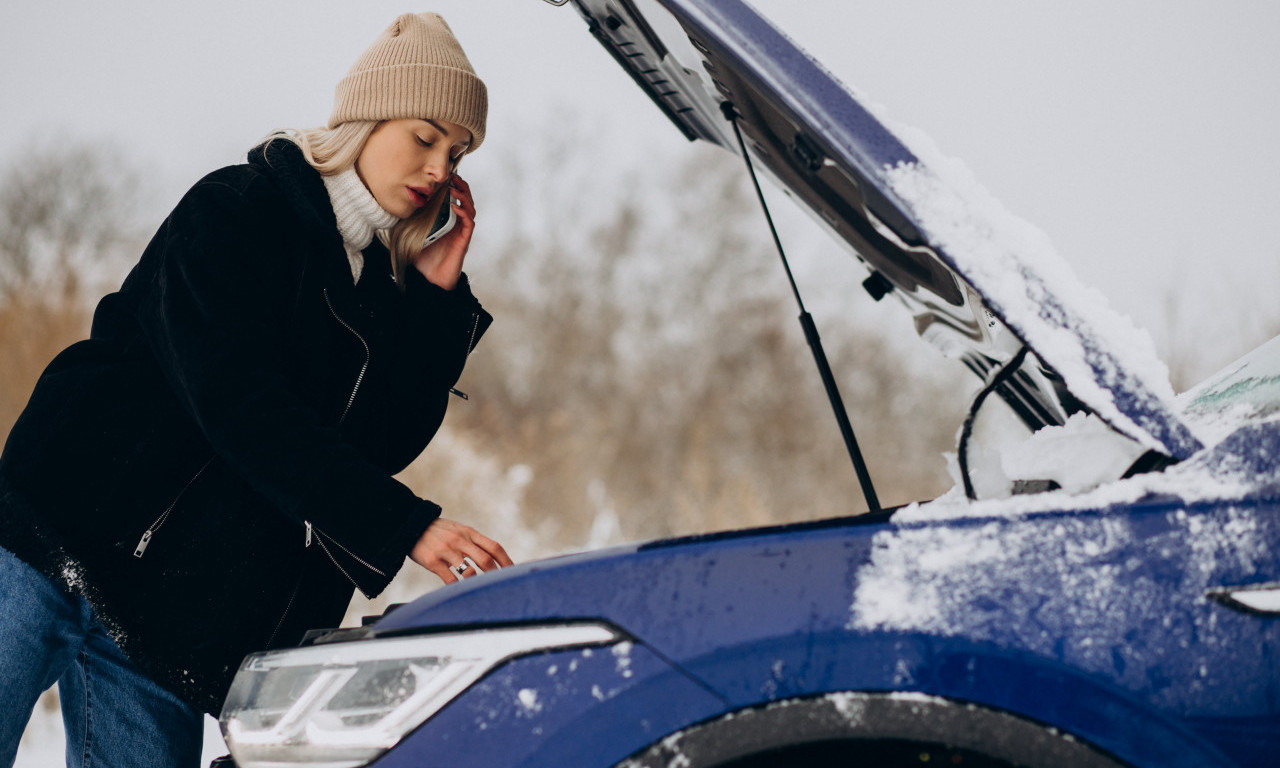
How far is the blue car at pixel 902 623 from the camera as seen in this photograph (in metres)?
0.93

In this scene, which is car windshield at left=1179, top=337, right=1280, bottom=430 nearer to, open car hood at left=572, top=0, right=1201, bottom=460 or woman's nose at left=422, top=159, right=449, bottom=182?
open car hood at left=572, top=0, right=1201, bottom=460

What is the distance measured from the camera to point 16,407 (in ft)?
32.3

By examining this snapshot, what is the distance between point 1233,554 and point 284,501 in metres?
1.27

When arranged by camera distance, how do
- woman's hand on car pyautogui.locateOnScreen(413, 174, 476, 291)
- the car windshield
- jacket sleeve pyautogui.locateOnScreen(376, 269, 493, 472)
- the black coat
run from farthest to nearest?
woman's hand on car pyautogui.locateOnScreen(413, 174, 476, 291) < jacket sleeve pyautogui.locateOnScreen(376, 269, 493, 472) < the black coat < the car windshield

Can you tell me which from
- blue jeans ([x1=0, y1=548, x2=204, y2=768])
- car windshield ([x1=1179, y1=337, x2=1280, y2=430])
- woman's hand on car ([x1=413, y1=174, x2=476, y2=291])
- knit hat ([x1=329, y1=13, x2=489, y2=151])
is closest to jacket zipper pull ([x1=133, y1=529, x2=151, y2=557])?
blue jeans ([x1=0, y1=548, x2=204, y2=768])

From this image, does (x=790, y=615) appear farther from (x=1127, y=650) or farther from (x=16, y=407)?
(x=16, y=407)

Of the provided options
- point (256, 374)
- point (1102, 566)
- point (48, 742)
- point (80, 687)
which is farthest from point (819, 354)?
point (48, 742)

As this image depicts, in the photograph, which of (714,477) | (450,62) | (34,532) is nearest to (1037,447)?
(450,62)

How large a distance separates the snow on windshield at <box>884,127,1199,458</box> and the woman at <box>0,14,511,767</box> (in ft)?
Result: 2.64

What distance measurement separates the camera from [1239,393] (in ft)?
4.86

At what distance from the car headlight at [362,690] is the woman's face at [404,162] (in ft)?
3.30

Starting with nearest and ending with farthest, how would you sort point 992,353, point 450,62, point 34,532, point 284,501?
point 284,501 < point 34,532 < point 992,353 < point 450,62

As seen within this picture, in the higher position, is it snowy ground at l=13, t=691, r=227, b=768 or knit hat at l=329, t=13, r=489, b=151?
knit hat at l=329, t=13, r=489, b=151

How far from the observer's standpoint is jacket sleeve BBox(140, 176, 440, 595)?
52.8 inches
